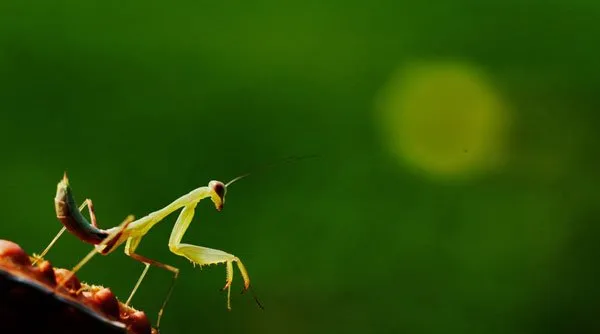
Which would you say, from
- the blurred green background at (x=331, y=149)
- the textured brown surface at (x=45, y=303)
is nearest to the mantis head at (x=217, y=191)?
the textured brown surface at (x=45, y=303)

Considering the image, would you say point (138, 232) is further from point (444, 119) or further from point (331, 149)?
point (444, 119)

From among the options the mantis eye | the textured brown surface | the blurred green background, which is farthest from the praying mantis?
the blurred green background

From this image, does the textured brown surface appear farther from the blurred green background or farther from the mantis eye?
the blurred green background

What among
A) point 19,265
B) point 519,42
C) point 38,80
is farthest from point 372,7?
point 19,265

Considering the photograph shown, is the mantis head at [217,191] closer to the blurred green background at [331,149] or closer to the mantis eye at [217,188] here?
the mantis eye at [217,188]

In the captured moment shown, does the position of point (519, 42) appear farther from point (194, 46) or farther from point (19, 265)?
point (19, 265)

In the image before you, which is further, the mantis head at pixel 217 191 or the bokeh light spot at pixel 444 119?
the bokeh light spot at pixel 444 119

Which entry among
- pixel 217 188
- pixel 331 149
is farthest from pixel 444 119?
pixel 217 188
